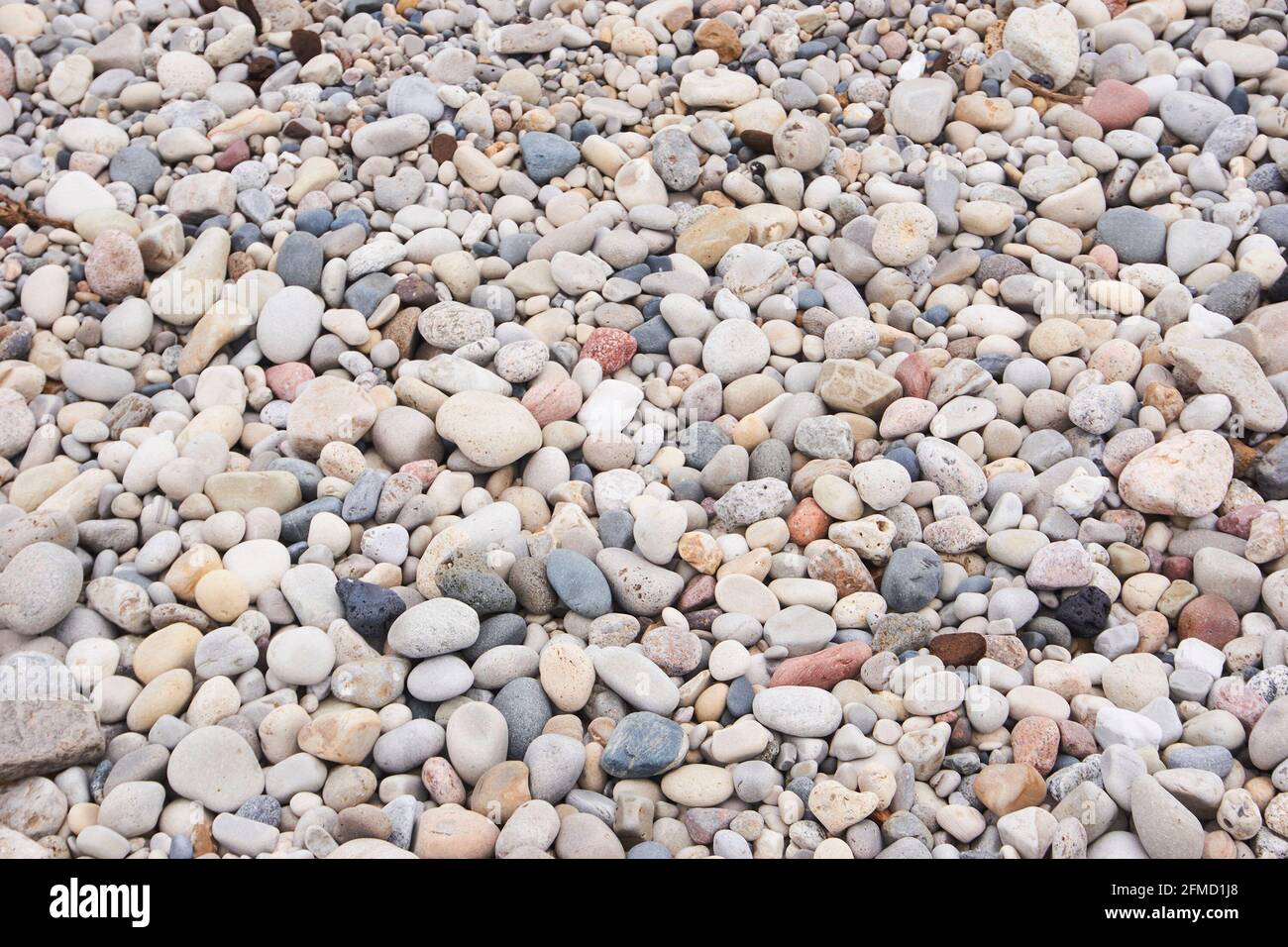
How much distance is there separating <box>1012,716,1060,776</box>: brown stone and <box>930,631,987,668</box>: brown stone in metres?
0.21

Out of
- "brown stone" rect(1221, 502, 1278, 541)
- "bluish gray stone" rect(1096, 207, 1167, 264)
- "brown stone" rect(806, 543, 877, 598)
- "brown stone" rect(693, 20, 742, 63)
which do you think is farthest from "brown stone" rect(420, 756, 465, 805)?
"brown stone" rect(693, 20, 742, 63)

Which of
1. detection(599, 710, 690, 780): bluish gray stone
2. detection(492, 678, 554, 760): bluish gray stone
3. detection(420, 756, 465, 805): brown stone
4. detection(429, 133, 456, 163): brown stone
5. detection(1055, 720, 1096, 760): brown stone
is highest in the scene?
detection(429, 133, 456, 163): brown stone

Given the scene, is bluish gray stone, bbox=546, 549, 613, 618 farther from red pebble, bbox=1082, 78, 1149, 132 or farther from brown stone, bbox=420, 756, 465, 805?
red pebble, bbox=1082, 78, 1149, 132

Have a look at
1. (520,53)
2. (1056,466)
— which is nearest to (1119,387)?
(1056,466)

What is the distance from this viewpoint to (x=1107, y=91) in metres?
4.16

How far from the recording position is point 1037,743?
2.45 m

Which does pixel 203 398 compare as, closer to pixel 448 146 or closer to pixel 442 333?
pixel 442 333

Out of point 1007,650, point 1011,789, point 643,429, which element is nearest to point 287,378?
point 643,429

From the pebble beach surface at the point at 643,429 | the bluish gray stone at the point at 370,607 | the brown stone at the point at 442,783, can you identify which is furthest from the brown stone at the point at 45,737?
the brown stone at the point at 442,783

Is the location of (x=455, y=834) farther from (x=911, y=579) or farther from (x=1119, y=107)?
(x=1119, y=107)

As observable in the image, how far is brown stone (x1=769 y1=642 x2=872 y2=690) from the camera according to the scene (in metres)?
2.59

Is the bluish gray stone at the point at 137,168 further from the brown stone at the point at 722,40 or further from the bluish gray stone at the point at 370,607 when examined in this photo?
the brown stone at the point at 722,40

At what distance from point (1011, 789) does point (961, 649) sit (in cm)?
39

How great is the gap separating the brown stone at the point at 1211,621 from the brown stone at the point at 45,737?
272 centimetres
